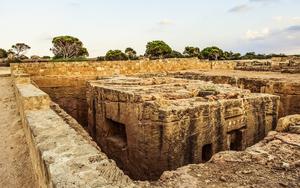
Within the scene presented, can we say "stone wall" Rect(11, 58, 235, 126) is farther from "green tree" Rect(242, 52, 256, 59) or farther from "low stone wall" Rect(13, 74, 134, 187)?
"green tree" Rect(242, 52, 256, 59)

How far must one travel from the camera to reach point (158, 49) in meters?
41.6

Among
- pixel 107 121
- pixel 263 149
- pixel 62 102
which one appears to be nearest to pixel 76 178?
pixel 263 149

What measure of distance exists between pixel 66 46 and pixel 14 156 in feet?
145

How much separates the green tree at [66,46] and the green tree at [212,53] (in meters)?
20.3

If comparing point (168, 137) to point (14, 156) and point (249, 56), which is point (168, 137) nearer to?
point (14, 156)

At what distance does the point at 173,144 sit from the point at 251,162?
2180 millimetres

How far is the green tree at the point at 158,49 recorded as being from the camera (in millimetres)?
41656

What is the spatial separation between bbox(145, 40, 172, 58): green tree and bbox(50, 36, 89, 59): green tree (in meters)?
12.3

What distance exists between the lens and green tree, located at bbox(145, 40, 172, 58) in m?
41.7

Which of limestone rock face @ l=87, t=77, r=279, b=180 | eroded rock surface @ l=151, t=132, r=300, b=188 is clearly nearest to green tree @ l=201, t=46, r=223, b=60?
limestone rock face @ l=87, t=77, r=279, b=180

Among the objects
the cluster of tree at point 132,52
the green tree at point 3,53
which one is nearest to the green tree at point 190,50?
the cluster of tree at point 132,52

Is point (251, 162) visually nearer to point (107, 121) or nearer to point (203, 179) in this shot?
point (203, 179)

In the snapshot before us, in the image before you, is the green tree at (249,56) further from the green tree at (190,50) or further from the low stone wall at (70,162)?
the low stone wall at (70,162)

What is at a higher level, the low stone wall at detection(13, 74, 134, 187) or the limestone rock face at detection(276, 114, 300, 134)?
the low stone wall at detection(13, 74, 134, 187)
